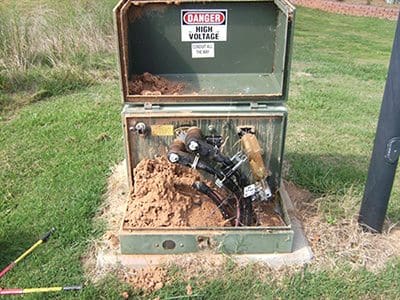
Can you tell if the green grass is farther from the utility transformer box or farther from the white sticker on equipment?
the white sticker on equipment

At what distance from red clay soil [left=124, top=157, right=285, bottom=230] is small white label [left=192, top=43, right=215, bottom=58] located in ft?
2.60

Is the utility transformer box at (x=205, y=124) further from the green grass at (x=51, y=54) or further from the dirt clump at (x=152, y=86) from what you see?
the green grass at (x=51, y=54)

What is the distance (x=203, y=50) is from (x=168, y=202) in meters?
1.09

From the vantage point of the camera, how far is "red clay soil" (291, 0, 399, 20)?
49.3 feet

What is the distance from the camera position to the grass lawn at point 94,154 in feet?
8.91

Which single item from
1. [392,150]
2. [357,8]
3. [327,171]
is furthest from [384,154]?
[357,8]

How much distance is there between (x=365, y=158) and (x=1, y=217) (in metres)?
3.18

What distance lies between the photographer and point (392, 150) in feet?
9.05

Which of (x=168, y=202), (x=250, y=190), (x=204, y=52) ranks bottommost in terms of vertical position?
(x=168, y=202)

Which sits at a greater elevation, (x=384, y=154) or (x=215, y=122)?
(x=215, y=122)

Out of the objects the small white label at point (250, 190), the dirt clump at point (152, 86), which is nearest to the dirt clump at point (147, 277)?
the small white label at point (250, 190)

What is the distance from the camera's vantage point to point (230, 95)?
2.83 meters

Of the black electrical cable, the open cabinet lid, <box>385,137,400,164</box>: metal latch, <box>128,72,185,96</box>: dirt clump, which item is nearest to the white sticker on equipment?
the open cabinet lid

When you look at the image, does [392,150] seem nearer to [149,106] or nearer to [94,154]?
[149,106]
